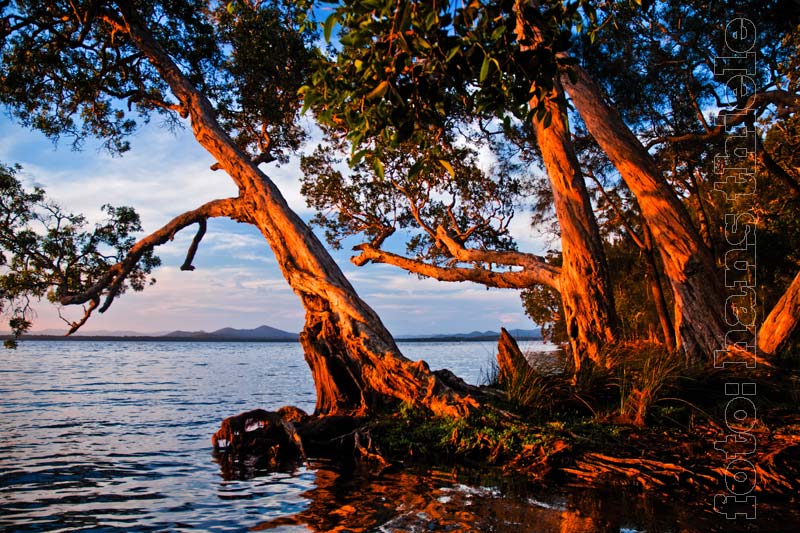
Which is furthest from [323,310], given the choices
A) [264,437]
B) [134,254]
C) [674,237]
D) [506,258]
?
[674,237]

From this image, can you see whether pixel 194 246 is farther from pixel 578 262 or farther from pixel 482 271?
pixel 578 262

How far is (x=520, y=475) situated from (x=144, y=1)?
12087mm

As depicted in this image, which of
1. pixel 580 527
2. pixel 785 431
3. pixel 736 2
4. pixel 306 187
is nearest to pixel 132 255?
pixel 306 187

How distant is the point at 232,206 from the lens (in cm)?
1173

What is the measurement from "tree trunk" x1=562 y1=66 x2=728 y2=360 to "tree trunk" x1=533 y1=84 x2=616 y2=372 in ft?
2.76

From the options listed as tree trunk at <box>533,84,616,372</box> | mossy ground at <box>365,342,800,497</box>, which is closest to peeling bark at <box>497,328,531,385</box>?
mossy ground at <box>365,342,800,497</box>

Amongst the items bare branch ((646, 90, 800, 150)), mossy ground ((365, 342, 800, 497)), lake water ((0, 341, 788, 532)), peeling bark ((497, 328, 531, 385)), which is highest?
bare branch ((646, 90, 800, 150))

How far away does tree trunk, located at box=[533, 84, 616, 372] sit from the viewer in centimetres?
963

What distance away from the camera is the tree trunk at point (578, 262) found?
9633 mm

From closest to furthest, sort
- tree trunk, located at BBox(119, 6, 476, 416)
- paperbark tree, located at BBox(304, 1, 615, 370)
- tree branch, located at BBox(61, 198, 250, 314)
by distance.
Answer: paperbark tree, located at BBox(304, 1, 615, 370) → tree trunk, located at BBox(119, 6, 476, 416) → tree branch, located at BBox(61, 198, 250, 314)

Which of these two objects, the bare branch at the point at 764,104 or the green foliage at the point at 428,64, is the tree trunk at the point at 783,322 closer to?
the bare branch at the point at 764,104

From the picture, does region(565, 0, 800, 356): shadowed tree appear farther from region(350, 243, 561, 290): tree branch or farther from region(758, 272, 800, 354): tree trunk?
region(350, 243, 561, 290): tree branch

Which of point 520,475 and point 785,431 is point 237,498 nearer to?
point 520,475

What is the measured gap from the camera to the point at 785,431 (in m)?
6.71
